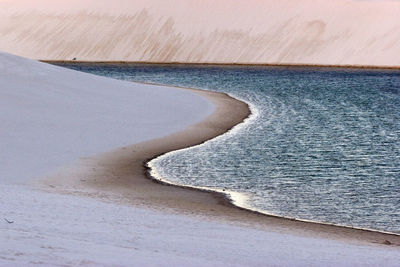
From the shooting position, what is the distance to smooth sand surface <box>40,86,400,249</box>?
11570 millimetres

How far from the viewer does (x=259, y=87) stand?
144ft

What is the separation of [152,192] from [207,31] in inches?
3139

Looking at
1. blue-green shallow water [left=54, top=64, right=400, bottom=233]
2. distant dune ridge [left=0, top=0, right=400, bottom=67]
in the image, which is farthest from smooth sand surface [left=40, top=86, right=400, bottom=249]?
distant dune ridge [left=0, top=0, right=400, bottom=67]

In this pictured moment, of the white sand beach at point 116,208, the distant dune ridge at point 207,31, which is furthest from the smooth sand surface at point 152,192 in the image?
the distant dune ridge at point 207,31

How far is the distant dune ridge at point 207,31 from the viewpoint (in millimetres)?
81438

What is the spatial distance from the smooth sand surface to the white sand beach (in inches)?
0.7

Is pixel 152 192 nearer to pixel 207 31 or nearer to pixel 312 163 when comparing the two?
pixel 312 163

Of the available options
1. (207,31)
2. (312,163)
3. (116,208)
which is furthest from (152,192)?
(207,31)

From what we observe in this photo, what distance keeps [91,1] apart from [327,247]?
9749 cm

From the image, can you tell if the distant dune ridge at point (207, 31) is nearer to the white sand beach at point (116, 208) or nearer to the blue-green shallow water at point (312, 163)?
the blue-green shallow water at point (312, 163)

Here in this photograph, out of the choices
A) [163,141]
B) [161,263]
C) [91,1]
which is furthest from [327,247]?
[91,1]

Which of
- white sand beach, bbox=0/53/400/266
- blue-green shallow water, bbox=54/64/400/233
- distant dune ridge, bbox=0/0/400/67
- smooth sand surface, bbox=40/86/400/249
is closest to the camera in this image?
white sand beach, bbox=0/53/400/266

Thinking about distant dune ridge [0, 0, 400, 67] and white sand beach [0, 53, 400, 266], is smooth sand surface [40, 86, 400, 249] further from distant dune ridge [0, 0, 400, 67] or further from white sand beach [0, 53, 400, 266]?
distant dune ridge [0, 0, 400, 67]

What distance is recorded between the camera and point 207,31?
9306 cm
